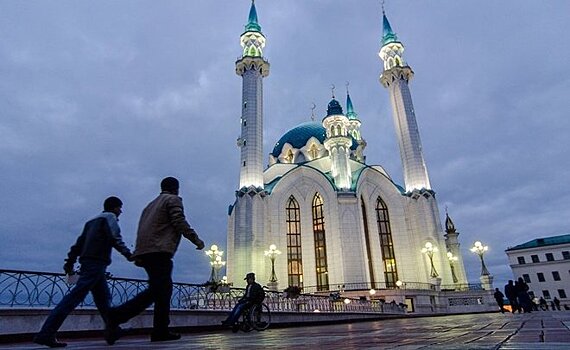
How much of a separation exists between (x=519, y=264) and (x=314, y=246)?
34.3 metres

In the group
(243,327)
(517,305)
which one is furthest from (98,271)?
(517,305)

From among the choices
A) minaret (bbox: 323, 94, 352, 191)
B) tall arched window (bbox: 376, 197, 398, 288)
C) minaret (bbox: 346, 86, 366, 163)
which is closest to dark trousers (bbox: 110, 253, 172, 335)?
minaret (bbox: 323, 94, 352, 191)

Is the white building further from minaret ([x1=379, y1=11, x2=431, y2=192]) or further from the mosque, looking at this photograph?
minaret ([x1=379, y1=11, x2=431, y2=192])

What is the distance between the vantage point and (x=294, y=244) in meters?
32.8

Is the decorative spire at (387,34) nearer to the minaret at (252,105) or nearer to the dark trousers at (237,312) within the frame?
the minaret at (252,105)

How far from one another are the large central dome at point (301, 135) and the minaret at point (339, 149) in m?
7.81

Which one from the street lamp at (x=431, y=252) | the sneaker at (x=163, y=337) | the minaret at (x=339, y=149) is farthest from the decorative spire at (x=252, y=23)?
the sneaker at (x=163, y=337)

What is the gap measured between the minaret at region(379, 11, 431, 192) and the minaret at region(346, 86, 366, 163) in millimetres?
9397

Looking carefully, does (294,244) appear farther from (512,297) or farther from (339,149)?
(512,297)

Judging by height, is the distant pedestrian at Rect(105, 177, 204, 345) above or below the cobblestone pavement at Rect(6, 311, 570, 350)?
above

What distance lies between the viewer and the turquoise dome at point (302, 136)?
143 ft

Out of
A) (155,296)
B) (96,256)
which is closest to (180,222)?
(155,296)

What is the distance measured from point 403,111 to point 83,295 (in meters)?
36.4

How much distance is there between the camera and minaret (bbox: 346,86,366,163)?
153 ft
